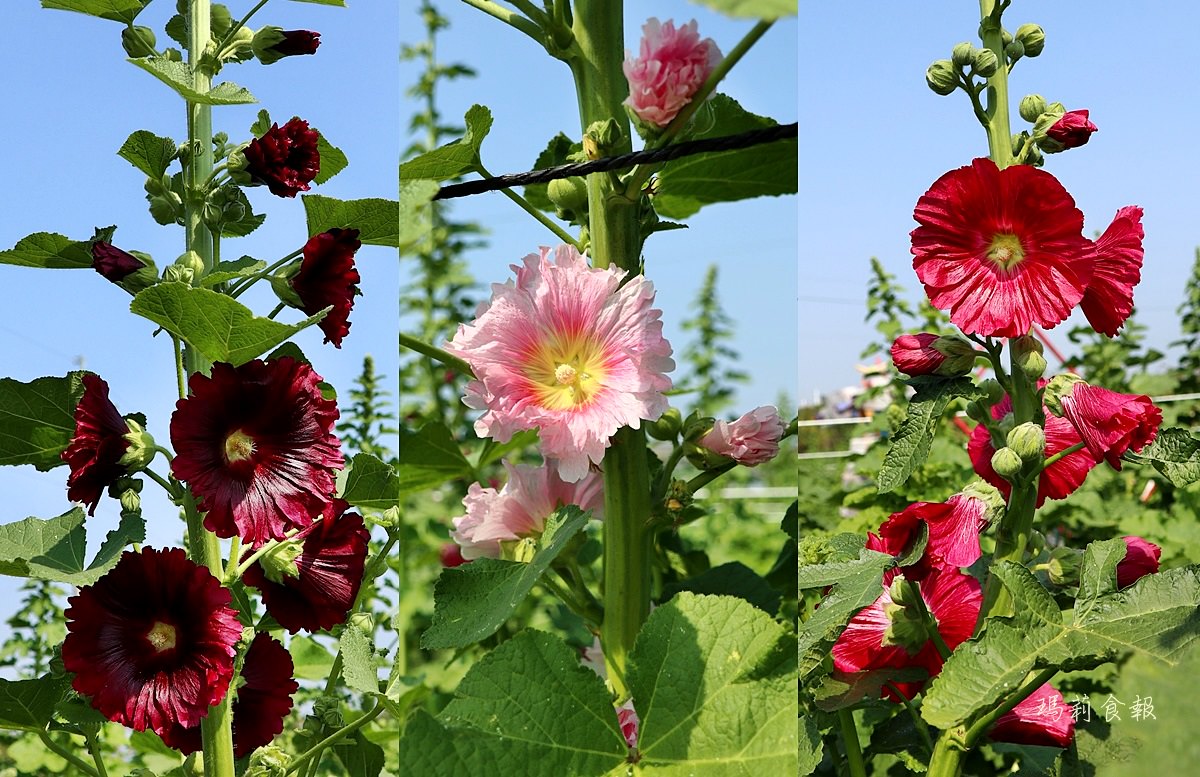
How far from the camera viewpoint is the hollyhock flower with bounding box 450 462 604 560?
0.71 meters

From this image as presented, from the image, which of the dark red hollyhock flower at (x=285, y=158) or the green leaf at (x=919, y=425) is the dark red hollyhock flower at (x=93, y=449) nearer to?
the dark red hollyhock flower at (x=285, y=158)

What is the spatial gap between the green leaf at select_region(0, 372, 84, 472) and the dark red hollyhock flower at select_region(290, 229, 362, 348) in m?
0.20

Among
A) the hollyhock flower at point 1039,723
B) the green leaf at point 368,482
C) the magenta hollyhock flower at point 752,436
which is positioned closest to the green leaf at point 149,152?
the green leaf at point 368,482

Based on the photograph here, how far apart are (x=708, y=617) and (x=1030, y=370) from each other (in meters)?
0.30

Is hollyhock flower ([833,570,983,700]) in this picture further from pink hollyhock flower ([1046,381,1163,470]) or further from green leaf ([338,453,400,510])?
green leaf ([338,453,400,510])

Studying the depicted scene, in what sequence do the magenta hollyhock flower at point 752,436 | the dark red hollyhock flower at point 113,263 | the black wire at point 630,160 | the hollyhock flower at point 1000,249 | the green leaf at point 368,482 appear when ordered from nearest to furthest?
the black wire at point 630,160, the magenta hollyhock flower at point 752,436, the hollyhock flower at point 1000,249, the dark red hollyhock flower at point 113,263, the green leaf at point 368,482

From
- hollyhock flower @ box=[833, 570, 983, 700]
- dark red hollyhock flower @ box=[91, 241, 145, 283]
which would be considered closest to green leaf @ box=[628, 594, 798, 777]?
hollyhock flower @ box=[833, 570, 983, 700]

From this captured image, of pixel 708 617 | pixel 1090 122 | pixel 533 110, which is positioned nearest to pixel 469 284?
pixel 533 110

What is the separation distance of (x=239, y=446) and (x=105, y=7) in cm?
39

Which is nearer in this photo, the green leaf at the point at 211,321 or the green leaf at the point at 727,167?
the green leaf at the point at 727,167

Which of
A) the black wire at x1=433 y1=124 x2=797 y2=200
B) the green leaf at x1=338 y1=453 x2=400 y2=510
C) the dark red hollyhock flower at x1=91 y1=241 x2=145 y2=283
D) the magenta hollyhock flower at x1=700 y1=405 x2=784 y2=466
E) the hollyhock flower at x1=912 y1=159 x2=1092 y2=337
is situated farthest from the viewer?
the green leaf at x1=338 y1=453 x2=400 y2=510

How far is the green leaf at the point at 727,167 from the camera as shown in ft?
2.12

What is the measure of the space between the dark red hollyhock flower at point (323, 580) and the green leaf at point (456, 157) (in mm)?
360

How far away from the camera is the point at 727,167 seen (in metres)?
0.70
